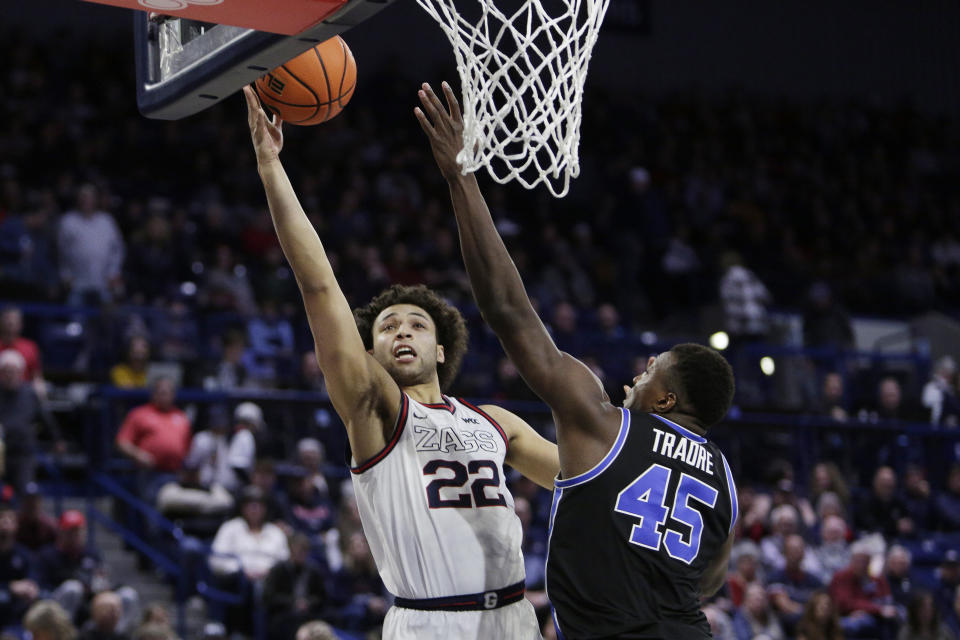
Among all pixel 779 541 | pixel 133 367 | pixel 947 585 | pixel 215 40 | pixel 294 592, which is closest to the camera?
pixel 215 40

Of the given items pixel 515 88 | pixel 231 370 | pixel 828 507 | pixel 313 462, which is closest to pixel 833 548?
pixel 828 507

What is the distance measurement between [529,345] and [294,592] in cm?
530

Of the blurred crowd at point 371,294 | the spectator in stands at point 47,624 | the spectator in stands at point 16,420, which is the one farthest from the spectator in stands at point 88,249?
the spectator in stands at point 47,624

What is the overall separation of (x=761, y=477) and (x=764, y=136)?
7983 millimetres

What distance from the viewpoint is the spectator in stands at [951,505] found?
1199 cm

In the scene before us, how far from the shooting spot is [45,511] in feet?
32.2

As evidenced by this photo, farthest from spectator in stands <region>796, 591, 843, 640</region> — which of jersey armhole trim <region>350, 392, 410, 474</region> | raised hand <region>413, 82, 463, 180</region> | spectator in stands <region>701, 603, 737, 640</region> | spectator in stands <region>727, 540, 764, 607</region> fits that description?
raised hand <region>413, 82, 463, 180</region>

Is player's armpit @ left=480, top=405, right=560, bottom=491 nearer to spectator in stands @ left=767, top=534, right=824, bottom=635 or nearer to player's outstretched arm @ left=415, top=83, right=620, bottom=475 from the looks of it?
player's outstretched arm @ left=415, top=83, right=620, bottom=475

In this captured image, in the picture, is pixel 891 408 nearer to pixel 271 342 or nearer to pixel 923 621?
pixel 923 621

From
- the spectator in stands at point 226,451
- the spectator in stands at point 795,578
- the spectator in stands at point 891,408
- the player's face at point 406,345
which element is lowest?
the spectator in stands at point 795,578

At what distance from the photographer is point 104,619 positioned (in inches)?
294

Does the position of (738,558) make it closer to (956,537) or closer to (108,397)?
(956,537)

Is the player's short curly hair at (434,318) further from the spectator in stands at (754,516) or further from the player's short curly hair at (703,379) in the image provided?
the spectator in stands at (754,516)

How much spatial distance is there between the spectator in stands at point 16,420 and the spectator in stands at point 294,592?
185cm
